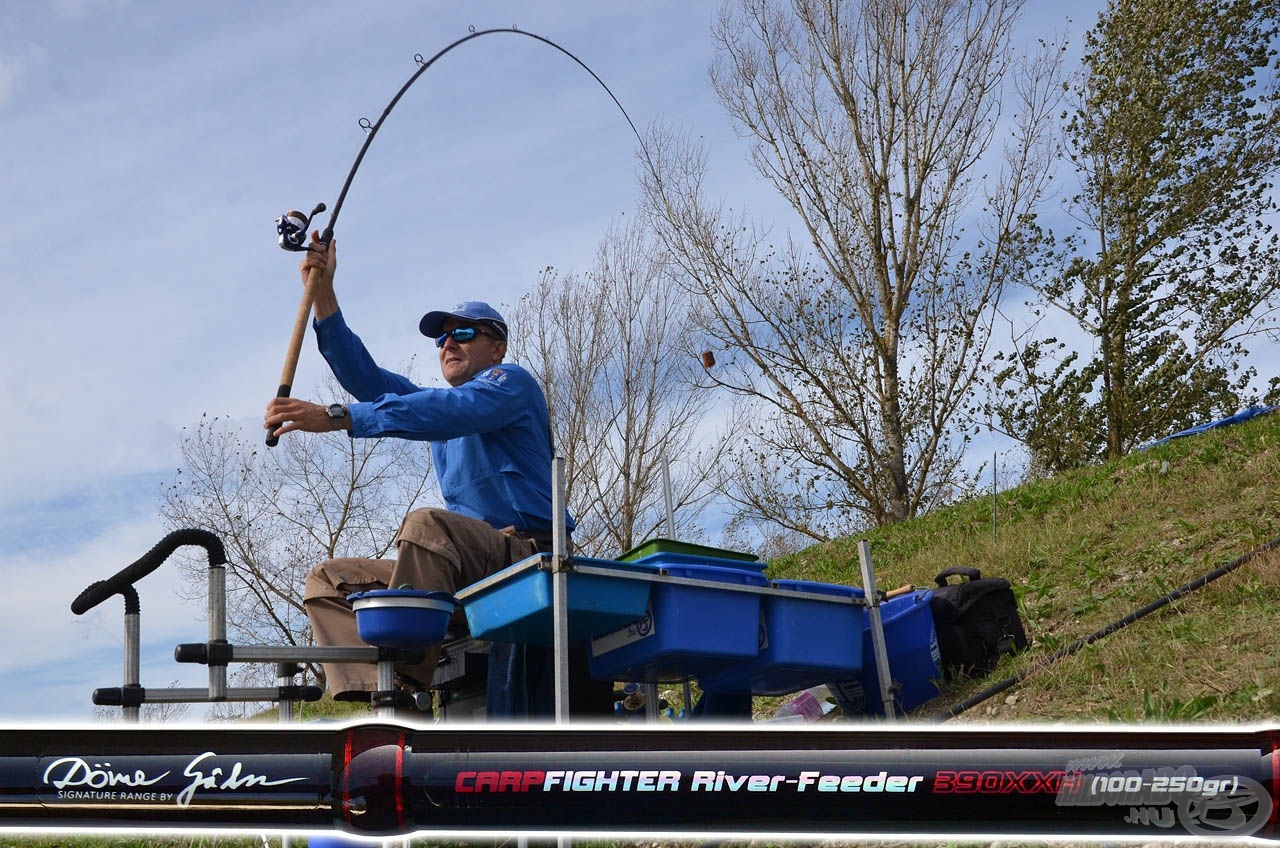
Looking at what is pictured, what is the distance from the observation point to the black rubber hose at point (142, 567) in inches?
150

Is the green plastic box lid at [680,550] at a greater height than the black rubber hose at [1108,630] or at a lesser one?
greater

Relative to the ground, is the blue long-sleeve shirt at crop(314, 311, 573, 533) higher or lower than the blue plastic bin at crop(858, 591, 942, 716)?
higher

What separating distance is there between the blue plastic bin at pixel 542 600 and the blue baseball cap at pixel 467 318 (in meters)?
1.32

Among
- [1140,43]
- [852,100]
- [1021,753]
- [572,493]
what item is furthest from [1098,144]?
[1021,753]

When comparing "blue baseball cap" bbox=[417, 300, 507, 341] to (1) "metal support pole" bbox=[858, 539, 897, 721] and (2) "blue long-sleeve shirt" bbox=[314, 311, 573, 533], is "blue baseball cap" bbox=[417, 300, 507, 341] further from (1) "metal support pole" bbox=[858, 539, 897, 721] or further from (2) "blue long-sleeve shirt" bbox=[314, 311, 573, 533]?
(1) "metal support pole" bbox=[858, 539, 897, 721]

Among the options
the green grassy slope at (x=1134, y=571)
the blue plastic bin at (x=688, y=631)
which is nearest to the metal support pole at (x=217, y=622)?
the blue plastic bin at (x=688, y=631)

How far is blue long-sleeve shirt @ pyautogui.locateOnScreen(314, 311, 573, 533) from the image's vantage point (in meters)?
4.42

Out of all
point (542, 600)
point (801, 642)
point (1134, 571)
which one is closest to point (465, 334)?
point (542, 600)

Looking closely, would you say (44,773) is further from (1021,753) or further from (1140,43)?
(1140,43)

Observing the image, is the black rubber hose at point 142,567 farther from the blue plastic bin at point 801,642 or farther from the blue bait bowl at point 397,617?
the blue plastic bin at point 801,642

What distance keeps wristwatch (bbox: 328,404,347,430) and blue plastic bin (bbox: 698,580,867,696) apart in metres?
1.66

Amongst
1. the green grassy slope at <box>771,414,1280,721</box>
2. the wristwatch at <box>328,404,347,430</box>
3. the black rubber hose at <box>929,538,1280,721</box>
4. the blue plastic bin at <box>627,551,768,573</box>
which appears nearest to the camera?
the wristwatch at <box>328,404,347,430</box>

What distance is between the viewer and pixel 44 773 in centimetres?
154

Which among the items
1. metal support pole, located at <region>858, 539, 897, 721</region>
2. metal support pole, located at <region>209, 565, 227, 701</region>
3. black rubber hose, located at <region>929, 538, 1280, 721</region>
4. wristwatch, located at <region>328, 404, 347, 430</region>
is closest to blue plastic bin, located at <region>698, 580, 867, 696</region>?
metal support pole, located at <region>858, 539, 897, 721</region>
